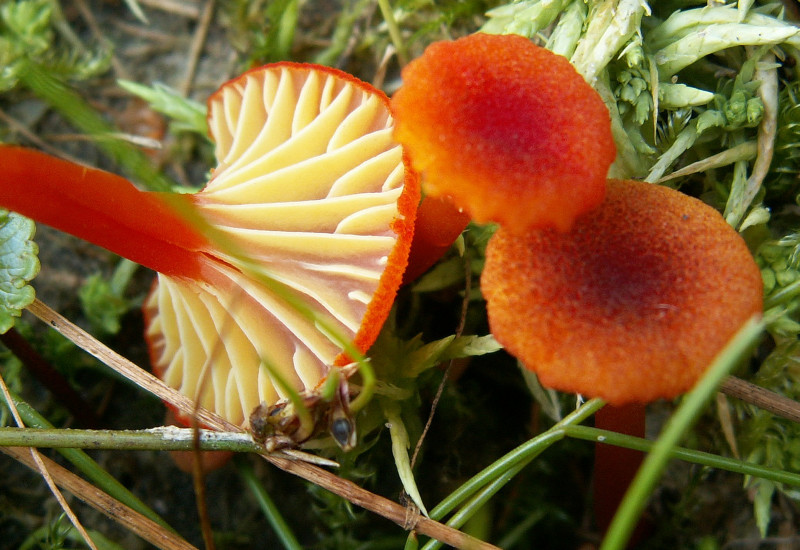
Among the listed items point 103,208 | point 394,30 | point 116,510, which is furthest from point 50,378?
point 394,30

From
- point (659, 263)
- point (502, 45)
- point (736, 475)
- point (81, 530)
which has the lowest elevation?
point (736, 475)

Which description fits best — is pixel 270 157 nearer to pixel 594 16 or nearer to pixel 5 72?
pixel 594 16

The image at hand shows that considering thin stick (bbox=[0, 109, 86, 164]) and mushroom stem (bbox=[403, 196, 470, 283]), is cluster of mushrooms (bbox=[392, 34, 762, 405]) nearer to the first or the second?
mushroom stem (bbox=[403, 196, 470, 283])

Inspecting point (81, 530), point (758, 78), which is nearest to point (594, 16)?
point (758, 78)

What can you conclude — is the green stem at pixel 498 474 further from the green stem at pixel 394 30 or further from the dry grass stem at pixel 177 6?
the dry grass stem at pixel 177 6

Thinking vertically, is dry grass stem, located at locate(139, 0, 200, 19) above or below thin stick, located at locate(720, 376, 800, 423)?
above

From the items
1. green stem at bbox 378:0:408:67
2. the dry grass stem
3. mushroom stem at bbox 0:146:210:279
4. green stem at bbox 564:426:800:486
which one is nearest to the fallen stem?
mushroom stem at bbox 0:146:210:279
